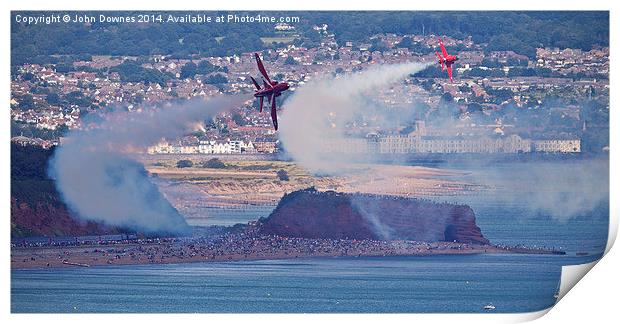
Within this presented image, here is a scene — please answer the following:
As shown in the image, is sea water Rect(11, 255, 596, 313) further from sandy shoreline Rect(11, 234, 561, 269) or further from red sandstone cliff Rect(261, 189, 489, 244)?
red sandstone cliff Rect(261, 189, 489, 244)

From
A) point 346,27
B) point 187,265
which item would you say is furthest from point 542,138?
point 187,265

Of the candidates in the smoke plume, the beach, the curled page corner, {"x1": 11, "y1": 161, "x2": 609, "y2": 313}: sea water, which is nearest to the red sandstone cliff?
the beach

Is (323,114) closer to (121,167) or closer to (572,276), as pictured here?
(121,167)

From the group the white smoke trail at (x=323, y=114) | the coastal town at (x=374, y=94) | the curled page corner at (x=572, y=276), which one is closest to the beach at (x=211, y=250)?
the white smoke trail at (x=323, y=114)

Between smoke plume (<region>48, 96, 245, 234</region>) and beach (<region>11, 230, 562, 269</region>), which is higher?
smoke plume (<region>48, 96, 245, 234</region>)

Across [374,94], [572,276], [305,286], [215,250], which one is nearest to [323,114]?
[374,94]

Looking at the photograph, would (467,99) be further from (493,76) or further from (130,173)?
(130,173)

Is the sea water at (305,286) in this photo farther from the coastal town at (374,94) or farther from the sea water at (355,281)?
the coastal town at (374,94)
